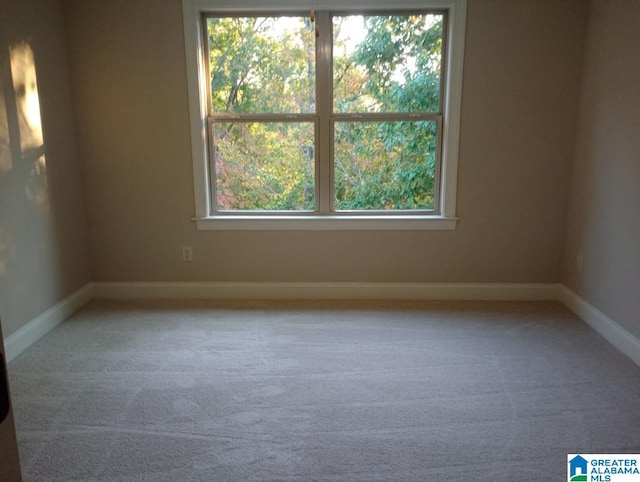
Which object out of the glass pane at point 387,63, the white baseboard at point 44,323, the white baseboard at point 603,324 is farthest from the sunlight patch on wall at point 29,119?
the white baseboard at point 603,324

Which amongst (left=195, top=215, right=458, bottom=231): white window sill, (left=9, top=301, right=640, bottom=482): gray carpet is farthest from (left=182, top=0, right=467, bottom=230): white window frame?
(left=9, top=301, right=640, bottom=482): gray carpet

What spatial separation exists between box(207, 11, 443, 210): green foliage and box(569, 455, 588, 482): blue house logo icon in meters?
2.07

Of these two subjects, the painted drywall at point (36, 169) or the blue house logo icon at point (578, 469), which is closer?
the blue house logo icon at point (578, 469)

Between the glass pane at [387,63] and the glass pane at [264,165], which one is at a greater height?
the glass pane at [387,63]

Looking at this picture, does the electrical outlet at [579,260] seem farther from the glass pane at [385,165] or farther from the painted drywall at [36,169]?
the painted drywall at [36,169]

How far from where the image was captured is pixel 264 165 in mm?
3400

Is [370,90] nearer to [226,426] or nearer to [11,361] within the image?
[226,426]

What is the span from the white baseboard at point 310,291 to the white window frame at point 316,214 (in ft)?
1.51

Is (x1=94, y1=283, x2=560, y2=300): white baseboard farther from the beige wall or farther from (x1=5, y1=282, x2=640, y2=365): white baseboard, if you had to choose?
the beige wall

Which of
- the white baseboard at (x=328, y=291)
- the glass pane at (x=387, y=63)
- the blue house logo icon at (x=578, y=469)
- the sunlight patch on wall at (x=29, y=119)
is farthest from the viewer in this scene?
the white baseboard at (x=328, y=291)

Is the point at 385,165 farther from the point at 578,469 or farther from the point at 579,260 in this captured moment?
the point at 578,469

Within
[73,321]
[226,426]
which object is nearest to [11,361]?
[73,321]

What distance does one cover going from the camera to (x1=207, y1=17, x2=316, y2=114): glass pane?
321 centimetres

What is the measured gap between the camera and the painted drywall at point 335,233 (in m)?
3.08
